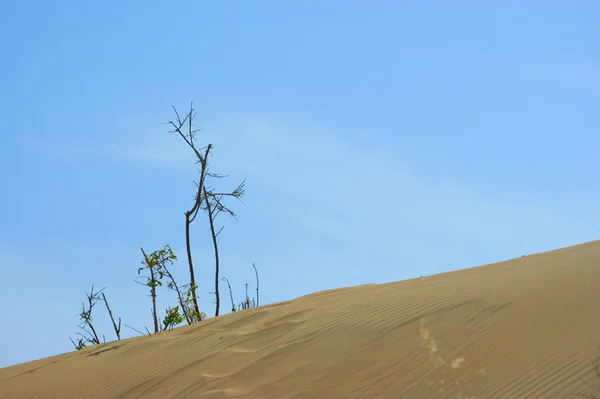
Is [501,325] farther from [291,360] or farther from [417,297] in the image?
[291,360]

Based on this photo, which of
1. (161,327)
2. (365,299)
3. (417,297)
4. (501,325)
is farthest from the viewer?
(161,327)

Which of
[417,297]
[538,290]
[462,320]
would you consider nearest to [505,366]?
[462,320]

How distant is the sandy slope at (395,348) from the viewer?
5.22 m

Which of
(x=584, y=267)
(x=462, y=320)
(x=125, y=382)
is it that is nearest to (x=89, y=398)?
(x=125, y=382)

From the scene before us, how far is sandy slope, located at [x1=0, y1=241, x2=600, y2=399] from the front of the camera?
522cm

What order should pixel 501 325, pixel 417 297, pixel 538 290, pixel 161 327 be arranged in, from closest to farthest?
pixel 501 325 < pixel 538 290 < pixel 417 297 < pixel 161 327

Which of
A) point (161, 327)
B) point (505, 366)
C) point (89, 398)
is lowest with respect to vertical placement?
point (505, 366)

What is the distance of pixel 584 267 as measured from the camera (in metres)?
6.68

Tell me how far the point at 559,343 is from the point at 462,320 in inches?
35.6

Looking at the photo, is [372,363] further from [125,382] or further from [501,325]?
[125,382]

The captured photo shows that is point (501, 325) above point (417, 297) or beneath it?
beneath

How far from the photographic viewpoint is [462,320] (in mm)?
6059

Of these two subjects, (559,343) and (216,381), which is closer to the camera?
(559,343)

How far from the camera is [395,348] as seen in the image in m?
5.94
